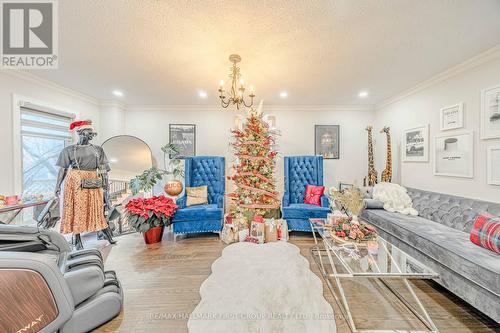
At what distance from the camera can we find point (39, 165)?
2.99m

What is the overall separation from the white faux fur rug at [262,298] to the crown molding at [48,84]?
3.84 meters

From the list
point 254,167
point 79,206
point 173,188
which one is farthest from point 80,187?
point 254,167

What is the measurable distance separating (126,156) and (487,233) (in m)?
5.36

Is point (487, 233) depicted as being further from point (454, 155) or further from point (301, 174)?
point (301, 174)

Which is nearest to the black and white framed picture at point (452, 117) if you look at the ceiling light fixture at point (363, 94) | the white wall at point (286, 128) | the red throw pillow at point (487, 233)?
the ceiling light fixture at point (363, 94)

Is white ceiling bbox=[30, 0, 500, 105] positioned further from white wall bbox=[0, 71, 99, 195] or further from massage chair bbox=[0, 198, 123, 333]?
massage chair bbox=[0, 198, 123, 333]

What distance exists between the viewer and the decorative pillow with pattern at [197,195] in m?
3.37

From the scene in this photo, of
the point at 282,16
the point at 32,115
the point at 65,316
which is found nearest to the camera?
the point at 65,316

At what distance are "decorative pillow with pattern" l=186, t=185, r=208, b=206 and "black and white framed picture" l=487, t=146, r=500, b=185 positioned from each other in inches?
157

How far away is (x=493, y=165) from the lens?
217cm

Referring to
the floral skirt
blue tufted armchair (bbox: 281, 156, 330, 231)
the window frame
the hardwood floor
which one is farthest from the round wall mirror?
blue tufted armchair (bbox: 281, 156, 330, 231)

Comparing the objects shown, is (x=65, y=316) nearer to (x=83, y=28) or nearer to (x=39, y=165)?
(x=83, y=28)

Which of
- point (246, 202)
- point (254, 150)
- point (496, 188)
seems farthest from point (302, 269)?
point (496, 188)

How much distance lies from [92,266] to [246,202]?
1863 mm
